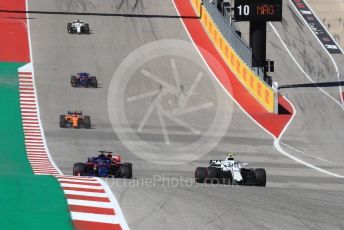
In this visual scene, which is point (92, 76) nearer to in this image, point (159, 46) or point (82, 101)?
point (82, 101)

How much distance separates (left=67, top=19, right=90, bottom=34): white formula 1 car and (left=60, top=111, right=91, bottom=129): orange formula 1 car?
18565 millimetres

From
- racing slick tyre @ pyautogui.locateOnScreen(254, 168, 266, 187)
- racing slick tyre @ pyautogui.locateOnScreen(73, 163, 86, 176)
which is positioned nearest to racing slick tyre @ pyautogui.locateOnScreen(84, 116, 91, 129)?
racing slick tyre @ pyautogui.locateOnScreen(73, 163, 86, 176)

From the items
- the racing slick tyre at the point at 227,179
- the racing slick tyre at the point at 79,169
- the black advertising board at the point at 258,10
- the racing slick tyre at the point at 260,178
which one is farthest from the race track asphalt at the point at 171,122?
the black advertising board at the point at 258,10

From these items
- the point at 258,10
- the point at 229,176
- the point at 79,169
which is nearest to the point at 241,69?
the point at 258,10

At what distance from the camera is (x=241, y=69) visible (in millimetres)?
49344

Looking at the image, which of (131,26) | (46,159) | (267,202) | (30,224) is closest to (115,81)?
(131,26)

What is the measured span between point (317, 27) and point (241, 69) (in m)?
15.7

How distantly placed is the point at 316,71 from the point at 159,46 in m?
10.1

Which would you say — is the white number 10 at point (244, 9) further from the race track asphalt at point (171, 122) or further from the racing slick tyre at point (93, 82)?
the racing slick tyre at point (93, 82)

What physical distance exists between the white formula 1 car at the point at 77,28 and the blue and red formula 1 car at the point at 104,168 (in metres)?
30.2

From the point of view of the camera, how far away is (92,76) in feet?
→ 149

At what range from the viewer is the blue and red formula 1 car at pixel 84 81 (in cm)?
4497

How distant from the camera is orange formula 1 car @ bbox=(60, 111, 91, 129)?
36656 mm

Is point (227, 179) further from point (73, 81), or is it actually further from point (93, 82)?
point (73, 81)
